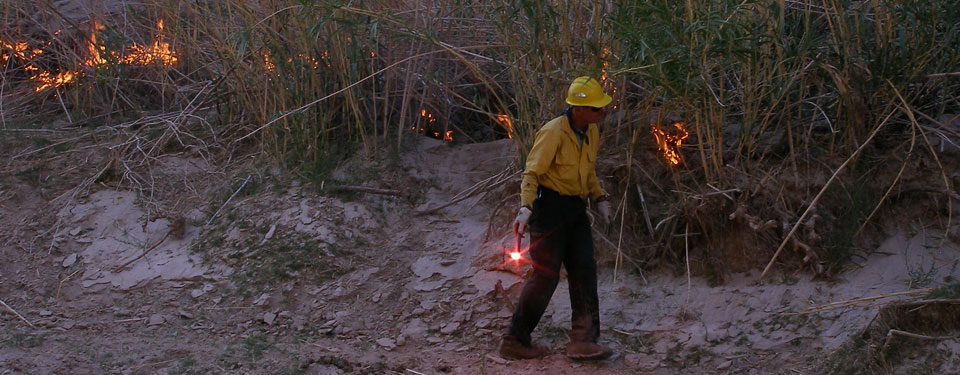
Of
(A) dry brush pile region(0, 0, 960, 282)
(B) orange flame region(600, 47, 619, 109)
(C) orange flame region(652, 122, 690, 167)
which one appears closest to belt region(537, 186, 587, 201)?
(A) dry brush pile region(0, 0, 960, 282)

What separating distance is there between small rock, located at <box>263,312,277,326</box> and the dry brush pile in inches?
45.8

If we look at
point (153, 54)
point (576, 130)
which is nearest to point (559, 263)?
point (576, 130)

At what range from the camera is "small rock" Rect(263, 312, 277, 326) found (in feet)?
17.3

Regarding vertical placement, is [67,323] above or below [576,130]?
below

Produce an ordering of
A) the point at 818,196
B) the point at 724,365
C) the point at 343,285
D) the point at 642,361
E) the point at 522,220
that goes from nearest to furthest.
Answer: the point at 522,220 → the point at 724,365 → the point at 642,361 → the point at 818,196 → the point at 343,285

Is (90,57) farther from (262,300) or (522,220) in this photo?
(522,220)

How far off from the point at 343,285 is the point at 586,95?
2219 mm

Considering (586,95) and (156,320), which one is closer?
(586,95)

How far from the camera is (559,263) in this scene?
4.38 m

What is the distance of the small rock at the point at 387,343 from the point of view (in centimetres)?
495

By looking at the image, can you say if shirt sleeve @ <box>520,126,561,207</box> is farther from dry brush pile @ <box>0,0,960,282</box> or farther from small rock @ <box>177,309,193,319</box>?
small rock @ <box>177,309,193,319</box>

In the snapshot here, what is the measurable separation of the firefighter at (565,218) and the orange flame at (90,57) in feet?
15.3

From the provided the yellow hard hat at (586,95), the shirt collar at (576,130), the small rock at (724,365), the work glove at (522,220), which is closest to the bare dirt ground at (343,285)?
the small rock at (724,365)

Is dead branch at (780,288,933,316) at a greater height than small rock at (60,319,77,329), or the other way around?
dead branch at (780,288,933,316)
